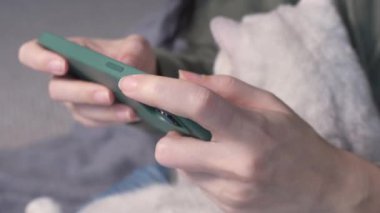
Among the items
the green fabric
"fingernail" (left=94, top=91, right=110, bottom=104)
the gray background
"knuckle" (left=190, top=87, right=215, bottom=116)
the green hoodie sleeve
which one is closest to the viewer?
"knuckle" (left=190, top=87, right=215, bottom=116)

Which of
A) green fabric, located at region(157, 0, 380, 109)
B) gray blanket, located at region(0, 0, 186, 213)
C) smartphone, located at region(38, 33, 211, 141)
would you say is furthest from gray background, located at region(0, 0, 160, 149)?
smartphone, located at region(38, 33, 211, 141)

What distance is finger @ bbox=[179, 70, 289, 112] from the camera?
0.51m

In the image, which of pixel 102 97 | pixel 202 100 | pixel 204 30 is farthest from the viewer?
pixel 204 30

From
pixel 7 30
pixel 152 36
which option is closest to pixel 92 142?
pixel 152 36

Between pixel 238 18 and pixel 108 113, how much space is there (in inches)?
14.7

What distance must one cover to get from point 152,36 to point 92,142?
19 centimetres

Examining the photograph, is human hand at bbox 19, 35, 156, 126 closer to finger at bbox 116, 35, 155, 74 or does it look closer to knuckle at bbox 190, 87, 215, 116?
finger at bbox 116, 35, 155, 74

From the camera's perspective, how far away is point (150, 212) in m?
0.67

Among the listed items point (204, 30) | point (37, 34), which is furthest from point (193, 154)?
point (37, 34)

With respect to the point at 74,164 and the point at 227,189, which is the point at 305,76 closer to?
the point at 227,189

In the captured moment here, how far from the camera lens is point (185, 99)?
1.50ft

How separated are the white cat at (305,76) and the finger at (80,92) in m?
0.11

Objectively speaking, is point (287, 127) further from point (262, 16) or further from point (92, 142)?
point (92, 142)

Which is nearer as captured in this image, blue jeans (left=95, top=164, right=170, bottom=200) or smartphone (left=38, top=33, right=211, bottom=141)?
smartphone (left=38, top=33, right=211, bottom=141)
